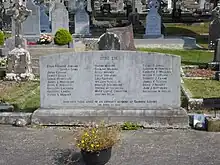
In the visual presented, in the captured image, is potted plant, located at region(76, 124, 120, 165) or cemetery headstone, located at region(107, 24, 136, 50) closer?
potted plant, located at region(76, 124, 120, 165)

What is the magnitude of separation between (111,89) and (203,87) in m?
4.76

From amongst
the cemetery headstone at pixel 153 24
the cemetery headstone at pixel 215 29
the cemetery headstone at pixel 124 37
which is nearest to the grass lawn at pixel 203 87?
the cemetery headstone at pixel 124 37

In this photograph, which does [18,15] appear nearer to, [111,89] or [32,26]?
[111,89]

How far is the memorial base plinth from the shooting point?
26.6ft

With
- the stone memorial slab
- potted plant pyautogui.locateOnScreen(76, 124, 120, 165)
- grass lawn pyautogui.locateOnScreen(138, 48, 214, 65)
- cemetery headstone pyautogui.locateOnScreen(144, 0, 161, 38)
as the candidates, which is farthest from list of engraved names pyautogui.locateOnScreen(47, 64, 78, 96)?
cemetery headstone pyautogui.locateOnScreen(144, 0, 161, 38)

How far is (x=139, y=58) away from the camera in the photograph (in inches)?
320

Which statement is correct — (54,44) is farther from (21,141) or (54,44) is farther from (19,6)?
(21,141)

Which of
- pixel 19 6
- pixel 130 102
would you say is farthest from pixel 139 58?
pixel 19 6

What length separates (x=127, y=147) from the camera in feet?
23.4

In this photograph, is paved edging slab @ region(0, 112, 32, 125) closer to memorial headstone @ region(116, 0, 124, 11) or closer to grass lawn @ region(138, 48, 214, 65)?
grass lawn @ region(138, 48, 214, 65)

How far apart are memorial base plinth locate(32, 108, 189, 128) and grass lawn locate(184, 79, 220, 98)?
10.2 feet

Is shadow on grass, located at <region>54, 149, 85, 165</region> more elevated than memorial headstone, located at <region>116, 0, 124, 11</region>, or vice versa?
memorial headstone, located at <region>116, 0, 124, 11</region>

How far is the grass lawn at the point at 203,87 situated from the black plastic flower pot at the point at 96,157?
537cm

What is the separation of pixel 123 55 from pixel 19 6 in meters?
6.82
